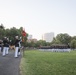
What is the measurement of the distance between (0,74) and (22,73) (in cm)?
118

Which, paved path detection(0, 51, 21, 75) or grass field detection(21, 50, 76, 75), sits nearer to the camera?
paved path detection(0, 51, 21, 75)

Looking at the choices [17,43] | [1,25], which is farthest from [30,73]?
[1,25]

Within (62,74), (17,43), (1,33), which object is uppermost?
(1,33)

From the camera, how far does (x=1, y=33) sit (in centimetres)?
10219

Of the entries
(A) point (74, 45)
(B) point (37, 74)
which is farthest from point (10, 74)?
Result: (A) point (74, 45)

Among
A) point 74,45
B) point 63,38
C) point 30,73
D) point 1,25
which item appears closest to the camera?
point 30,73

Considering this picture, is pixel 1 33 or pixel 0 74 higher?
pixel 1 33

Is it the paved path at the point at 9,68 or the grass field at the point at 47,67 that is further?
the grass field at the point at 47,67

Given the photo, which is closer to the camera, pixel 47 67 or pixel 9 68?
pixel 9 68

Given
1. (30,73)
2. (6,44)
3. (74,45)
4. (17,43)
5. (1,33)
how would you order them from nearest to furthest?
(30,73) < (17,43) < (6,44) < (1,33) < (74,45)

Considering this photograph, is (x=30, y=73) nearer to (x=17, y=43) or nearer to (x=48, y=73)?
(x=48, y=73)

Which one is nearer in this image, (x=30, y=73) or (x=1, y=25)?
(x=30, y=73)

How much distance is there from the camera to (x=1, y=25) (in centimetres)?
11056

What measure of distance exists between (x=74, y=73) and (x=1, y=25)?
100085 millimetres
